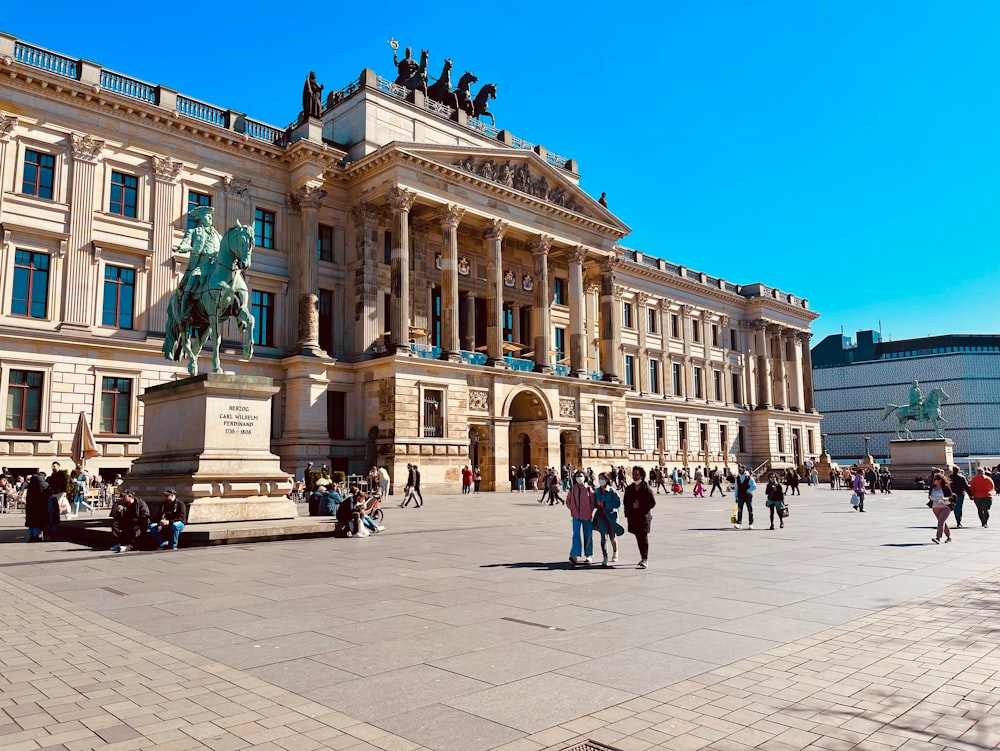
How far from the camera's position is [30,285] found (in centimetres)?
3108

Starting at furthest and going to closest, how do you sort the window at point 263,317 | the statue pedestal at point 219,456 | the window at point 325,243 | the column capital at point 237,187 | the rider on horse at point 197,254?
the window at point 325,243 → the window at point 263,317 → the column capital at point 237,187 → the rider on horse at point 197,254 → the statue pedestal at point 219,456

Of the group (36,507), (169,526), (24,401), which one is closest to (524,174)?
(24,401)

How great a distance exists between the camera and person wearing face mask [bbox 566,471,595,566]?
514 inches

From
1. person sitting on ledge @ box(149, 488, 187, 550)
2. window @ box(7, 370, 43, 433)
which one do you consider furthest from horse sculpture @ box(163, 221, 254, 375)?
window @ box(7, 370, 43, 433)

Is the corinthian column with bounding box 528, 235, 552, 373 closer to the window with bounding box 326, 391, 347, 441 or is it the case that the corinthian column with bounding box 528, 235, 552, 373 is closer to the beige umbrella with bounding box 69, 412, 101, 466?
the window with bounding box 326, 391, 347, 441

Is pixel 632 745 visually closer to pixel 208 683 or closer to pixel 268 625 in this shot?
pixel 208 683

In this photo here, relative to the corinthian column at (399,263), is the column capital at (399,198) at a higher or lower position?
higher

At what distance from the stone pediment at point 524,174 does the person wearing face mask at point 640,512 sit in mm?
29706

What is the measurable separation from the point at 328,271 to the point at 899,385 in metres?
120

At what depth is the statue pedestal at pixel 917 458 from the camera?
4788 cm

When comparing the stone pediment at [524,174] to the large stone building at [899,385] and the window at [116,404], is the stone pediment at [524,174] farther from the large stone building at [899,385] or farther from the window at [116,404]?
the large stone building at [899,385]

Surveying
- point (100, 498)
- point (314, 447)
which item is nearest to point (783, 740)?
point (100, 498)

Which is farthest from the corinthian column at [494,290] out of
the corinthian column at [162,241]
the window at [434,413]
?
the corinthian column at [162,241]

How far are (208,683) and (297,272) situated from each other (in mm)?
35292
